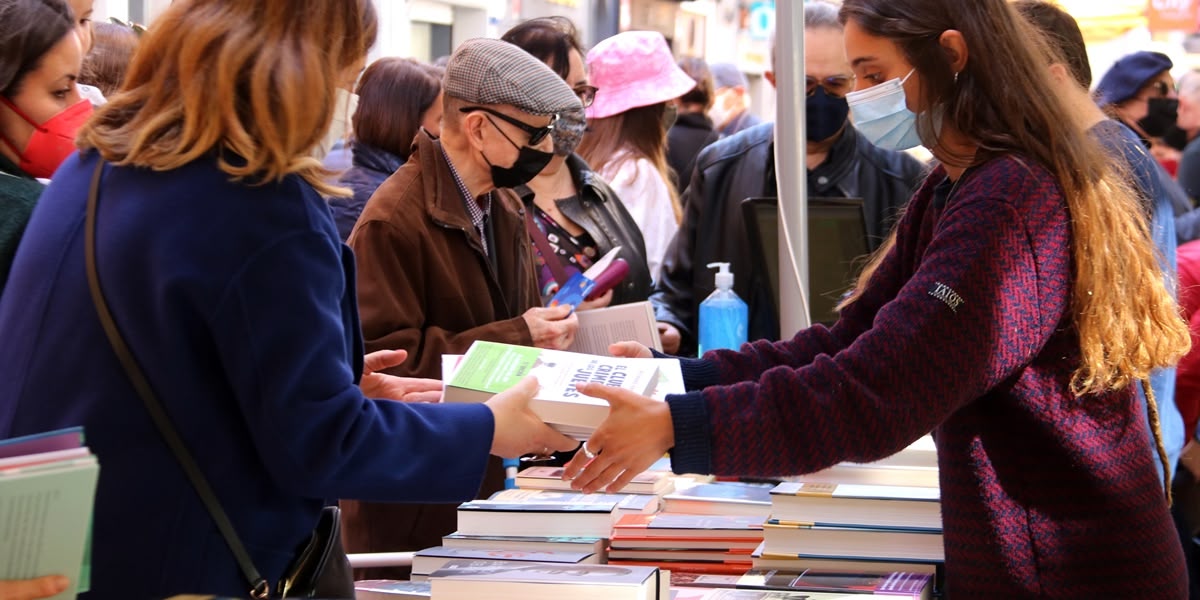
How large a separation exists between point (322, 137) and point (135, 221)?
0.25 meters

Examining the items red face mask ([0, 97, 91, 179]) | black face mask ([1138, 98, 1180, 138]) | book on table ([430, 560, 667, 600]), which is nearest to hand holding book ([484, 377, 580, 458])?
book on table ([430, 560, 667, 600])

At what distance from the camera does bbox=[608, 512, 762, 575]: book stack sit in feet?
7.61

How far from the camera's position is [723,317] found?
3479 millimetres

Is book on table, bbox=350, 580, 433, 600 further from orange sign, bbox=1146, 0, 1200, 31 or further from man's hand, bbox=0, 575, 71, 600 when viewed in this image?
orange sign, bbox=1146, 0, 1200, 31

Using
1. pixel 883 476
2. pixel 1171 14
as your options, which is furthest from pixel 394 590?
pixel 1171 14

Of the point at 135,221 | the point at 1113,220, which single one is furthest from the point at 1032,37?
the point at 135,221

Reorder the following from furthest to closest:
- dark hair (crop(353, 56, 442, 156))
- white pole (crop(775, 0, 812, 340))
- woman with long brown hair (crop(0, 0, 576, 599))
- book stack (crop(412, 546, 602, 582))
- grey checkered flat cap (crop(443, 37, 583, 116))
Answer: dark hair (crop(353, 56, 442, 156)) < white pole (crop(775, 0, 812, 340)) < grey checkered flat cap (crop(443, 37, 583, 116)) < book stack (crop(412, 546, 602, 582)) < woman with long brown hair (crop(0, 0, 576, 599))

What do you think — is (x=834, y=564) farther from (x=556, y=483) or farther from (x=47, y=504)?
(x=47, y=504)

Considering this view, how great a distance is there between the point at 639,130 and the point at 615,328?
2.03m

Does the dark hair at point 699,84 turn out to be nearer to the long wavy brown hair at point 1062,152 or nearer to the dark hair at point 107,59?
the dark hair at point 107,59

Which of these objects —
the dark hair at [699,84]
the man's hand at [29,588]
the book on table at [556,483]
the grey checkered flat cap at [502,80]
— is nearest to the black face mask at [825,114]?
the grey checkered flat cap at [502,80]

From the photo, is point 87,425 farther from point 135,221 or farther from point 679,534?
point 679,534

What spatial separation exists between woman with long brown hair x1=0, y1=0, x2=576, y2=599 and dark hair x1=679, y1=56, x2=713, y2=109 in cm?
546

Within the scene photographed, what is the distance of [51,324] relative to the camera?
1.47m
